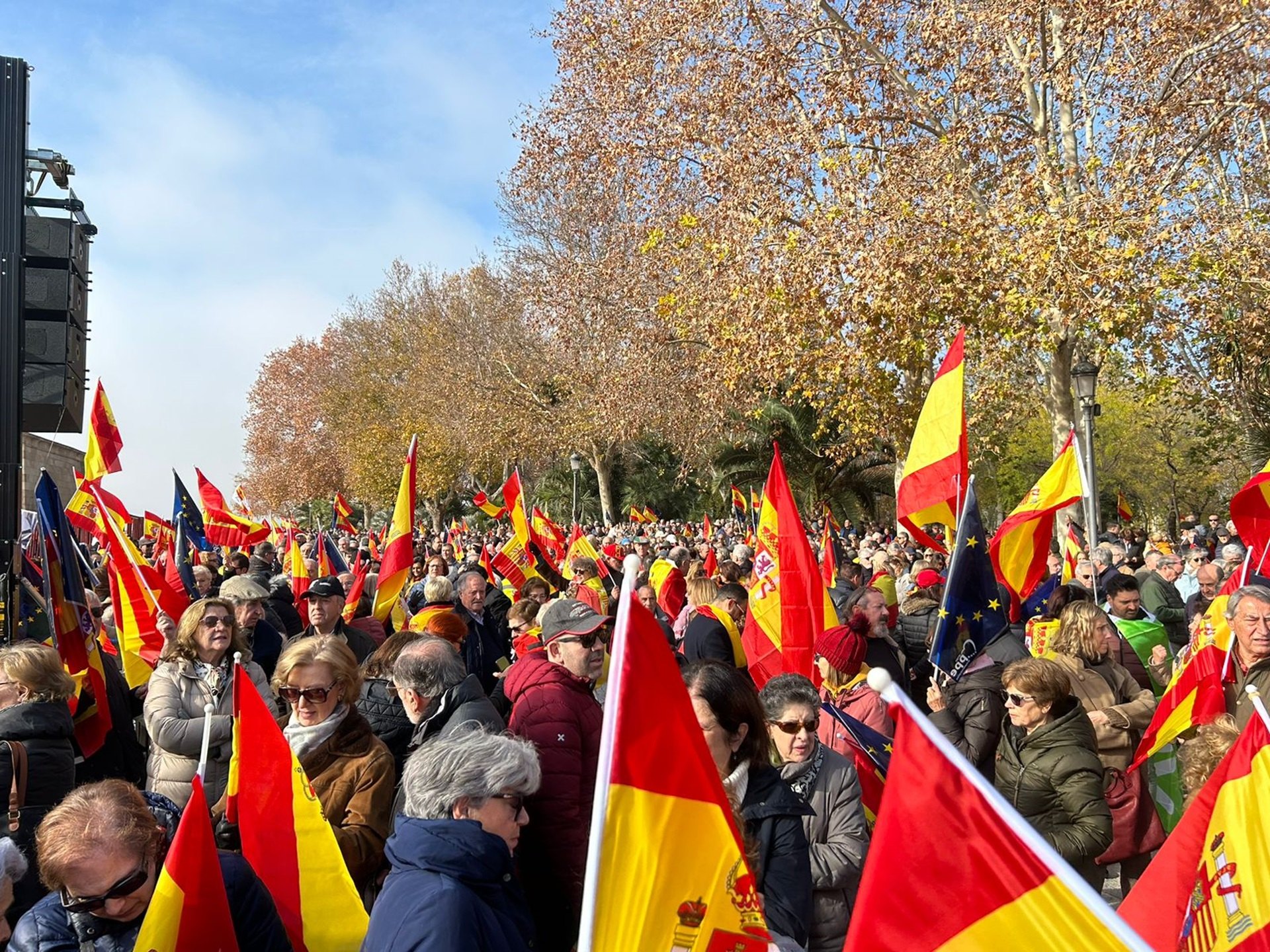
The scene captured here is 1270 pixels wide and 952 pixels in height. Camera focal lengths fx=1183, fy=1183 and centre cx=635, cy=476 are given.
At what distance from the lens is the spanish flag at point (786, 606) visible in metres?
6.43

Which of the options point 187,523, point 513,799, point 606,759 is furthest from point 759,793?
point 187,523

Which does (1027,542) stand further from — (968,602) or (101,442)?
(101,442)

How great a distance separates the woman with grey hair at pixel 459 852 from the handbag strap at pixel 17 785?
5.38 feet

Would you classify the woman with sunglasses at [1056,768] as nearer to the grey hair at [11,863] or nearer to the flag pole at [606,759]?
the flag pole at [606,759]

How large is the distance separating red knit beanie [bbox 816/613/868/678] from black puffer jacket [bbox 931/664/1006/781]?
0.39m

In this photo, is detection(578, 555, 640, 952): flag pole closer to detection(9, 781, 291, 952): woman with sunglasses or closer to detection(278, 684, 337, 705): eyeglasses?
detection(9, 781, 291, 952): woman with sunglasses

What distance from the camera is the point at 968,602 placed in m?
5.76

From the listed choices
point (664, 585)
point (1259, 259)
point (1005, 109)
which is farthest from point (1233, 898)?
point (1005, 109)

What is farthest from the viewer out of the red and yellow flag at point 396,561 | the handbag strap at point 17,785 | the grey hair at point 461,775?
the red and yellow flag at point 396,561

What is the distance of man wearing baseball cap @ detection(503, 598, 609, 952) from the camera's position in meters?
3.46

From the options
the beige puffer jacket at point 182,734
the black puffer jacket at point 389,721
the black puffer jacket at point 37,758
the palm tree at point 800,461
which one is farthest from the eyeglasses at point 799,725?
the palm tree at point 800,461

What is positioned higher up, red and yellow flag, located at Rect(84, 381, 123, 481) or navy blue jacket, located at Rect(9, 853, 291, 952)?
red and yellow flag, located at Rect(84, 381, 123, 481)

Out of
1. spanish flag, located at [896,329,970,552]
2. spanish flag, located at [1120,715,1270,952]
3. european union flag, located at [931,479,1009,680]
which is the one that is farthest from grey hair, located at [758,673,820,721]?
spanish flag, located at [896,329,970,552]

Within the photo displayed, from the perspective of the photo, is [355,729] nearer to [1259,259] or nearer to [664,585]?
[664,585]
